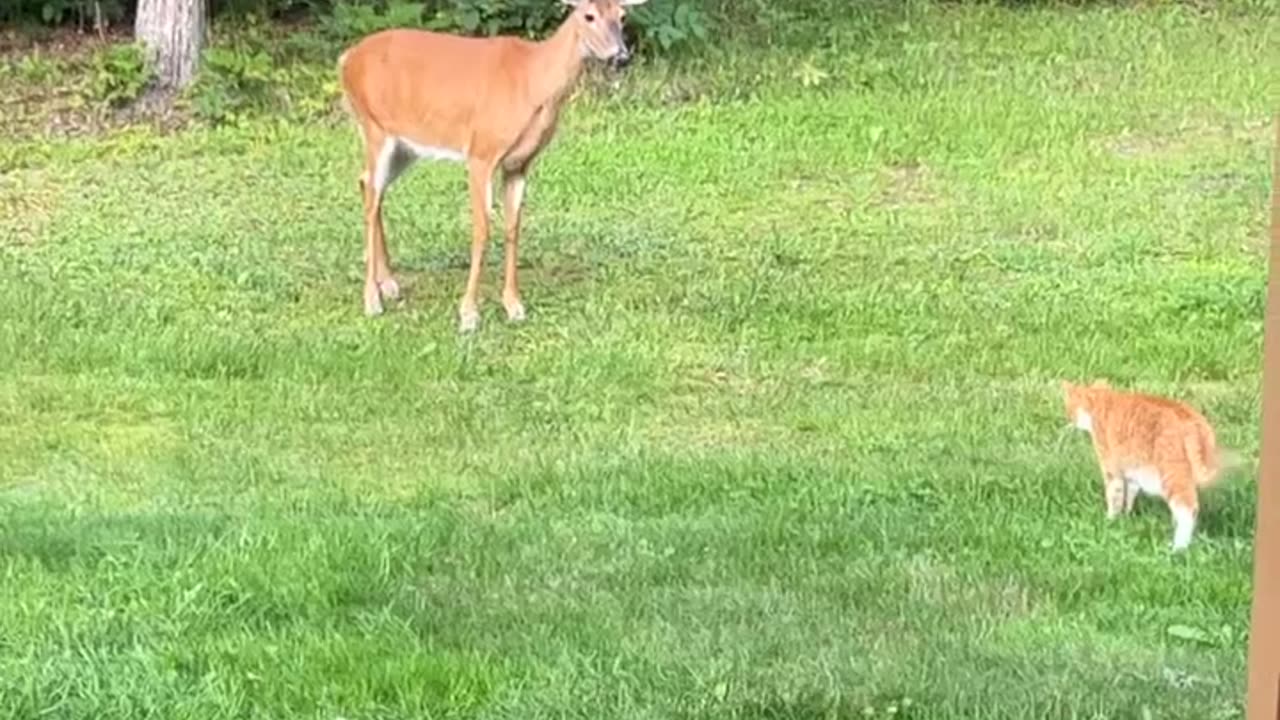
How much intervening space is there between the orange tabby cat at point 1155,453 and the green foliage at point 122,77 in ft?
25.2

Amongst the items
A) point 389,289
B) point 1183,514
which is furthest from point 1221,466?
point 389,289

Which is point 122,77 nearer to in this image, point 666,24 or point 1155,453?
point 666,24

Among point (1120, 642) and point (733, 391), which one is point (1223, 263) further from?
point (1120, 642)

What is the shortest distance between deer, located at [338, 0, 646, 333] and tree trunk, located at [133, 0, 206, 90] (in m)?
4.12

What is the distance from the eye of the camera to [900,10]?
13789mm

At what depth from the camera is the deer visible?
766 cm

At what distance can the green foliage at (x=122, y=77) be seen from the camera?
38.0 feet

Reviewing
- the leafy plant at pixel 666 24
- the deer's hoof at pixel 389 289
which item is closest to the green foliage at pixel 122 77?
the leafy plant at pixel 666 24

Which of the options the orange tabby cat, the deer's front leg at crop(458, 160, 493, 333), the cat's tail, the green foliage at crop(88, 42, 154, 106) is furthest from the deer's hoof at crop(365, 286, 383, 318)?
the green foliage at crop(88, 42, 154, 106)

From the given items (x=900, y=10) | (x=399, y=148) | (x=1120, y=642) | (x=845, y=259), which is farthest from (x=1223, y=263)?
(x=900, y=10)

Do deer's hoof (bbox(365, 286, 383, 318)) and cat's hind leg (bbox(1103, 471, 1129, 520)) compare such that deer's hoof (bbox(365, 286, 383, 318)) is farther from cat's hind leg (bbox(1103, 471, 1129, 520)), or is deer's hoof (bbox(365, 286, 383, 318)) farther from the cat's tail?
cat's hind leg (bbox(1103, 471, 1129, 520))

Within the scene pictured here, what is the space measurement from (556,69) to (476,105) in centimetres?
30

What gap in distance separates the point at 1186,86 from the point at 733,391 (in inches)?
229

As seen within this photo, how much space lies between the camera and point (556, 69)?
301 inches
